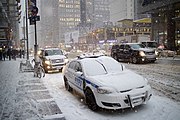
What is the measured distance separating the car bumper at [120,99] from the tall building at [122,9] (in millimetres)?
128137

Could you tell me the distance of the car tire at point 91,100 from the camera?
717 cm

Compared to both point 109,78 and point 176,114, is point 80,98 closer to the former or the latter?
point 109,78

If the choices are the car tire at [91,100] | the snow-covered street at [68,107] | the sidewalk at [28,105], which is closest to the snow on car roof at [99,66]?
the car tire at [91,100]

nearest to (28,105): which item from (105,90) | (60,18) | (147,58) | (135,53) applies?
(105,90)

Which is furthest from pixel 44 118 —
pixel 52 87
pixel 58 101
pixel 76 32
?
pixel 76 32

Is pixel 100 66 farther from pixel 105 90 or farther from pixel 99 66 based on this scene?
pixel 105 90

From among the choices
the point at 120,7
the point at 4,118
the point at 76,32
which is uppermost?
the point at 120,7

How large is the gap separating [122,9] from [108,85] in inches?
5397

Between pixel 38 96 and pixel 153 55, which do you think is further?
pixel 153 55

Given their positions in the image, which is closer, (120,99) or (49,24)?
(120,99)

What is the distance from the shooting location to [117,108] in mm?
6668

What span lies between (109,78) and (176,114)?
2216 millimetres

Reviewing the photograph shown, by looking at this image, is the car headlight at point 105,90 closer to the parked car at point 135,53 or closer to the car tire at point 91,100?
the car tire at point 91,100

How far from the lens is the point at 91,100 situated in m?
7.30
